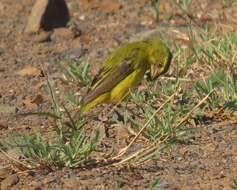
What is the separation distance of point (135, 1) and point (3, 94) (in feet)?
8.85

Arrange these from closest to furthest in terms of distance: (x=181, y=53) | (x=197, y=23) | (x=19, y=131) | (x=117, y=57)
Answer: (x=19, y=131)
(x=117, y=57)
(x=181, y=53)
(x=197, y=23)

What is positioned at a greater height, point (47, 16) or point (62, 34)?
point (47, 16)

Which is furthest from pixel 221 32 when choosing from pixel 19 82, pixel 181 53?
pixel 19 82

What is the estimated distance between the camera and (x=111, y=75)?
22.1ft

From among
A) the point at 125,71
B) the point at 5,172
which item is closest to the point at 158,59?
the point at 125,71

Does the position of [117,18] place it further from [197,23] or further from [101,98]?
[101,98]

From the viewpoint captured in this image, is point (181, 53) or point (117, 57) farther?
point (181, 53)

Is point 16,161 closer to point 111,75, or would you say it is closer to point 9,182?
point 9,182

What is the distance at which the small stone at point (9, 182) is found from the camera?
5316mm

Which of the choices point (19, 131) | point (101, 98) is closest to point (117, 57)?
point (101, 98)

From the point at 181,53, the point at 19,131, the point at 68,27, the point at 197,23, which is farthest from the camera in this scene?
the point at 68,27

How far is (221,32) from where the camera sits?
7.87m

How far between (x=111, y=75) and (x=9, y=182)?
1667 mm

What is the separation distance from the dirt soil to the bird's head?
0.77m
